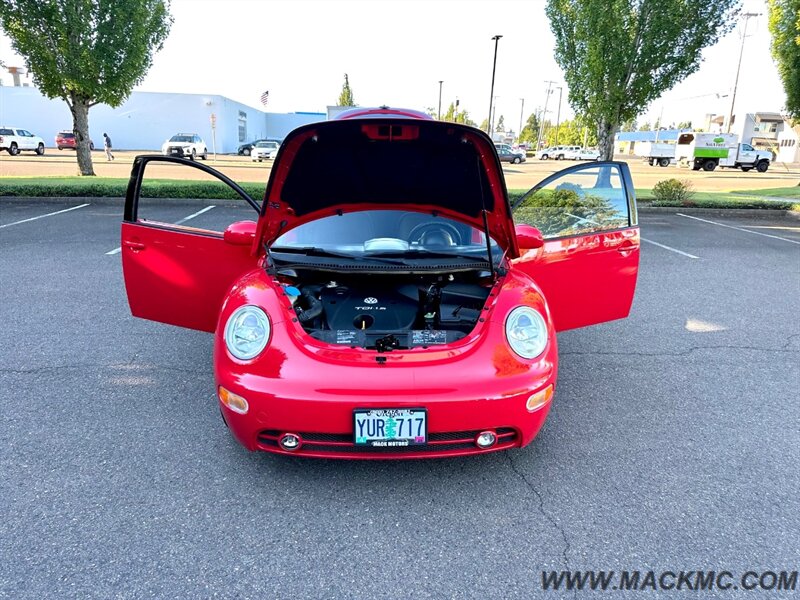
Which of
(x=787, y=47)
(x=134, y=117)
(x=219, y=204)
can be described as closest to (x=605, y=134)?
(x=787, y=47)

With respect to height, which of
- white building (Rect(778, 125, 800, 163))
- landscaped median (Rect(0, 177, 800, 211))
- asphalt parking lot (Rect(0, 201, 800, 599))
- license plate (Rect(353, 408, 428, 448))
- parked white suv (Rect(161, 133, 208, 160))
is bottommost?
asphalt parking lot (Rect(0, 201, 800, 599))

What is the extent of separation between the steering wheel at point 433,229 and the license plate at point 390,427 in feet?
4.60

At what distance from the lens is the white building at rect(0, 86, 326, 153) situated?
40.4m

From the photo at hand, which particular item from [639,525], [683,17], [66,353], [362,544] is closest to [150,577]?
[362,544]

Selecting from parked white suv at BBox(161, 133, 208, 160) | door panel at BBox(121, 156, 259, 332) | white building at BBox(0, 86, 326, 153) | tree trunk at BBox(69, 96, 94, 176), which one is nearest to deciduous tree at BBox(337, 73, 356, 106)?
white building at BBox(0, 86, 326, 153)

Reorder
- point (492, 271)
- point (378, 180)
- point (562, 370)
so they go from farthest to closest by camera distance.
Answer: point (562, 370) → point (378, 180) → point (492, 271)

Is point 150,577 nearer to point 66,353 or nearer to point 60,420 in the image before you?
point 60,420

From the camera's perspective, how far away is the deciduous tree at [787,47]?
14859mm

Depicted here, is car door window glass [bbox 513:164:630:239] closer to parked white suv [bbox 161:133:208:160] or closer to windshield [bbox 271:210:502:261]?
windshield [bbox 271:210:502:261]

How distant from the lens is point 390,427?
234 centimetres

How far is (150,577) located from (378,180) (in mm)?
2338

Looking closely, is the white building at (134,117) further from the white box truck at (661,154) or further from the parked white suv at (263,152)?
the white box truck at (661,154)

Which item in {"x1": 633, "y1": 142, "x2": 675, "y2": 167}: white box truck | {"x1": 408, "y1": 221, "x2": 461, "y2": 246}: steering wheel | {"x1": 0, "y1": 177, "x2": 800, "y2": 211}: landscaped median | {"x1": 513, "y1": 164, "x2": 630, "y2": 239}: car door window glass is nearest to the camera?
{"x1": 408, "y1": 221, "x2": 461, "y2": 246}: steering wheel

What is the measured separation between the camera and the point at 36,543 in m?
2.14
